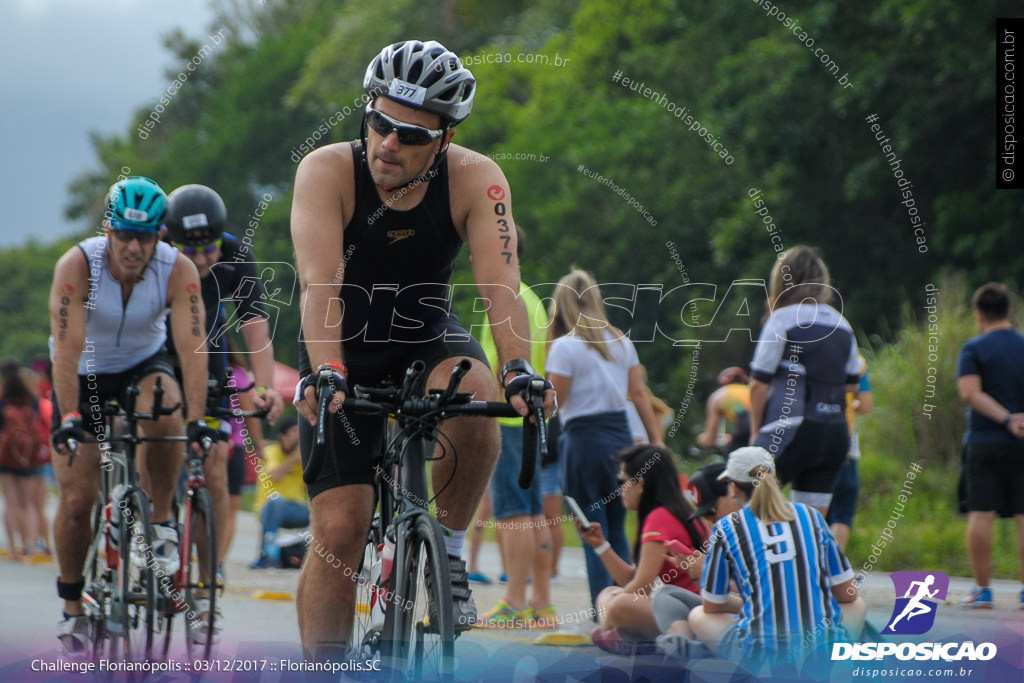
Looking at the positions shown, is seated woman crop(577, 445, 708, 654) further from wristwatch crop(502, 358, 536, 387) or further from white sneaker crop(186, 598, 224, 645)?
wristwatch crop(502, 358, 536, 387)

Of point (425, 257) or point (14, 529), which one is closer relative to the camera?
point (425, 257)

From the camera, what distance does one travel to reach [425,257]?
429 cm

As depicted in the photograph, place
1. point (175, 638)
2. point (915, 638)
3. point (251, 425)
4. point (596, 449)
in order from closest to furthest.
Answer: point (915, 638) < point (175, 638) < point (596, 449) < point (251, 425)

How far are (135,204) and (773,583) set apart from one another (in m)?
3.13

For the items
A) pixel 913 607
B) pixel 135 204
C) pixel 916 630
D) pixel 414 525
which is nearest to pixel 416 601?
pixel 414 525

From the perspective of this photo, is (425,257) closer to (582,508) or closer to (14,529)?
(582,508)

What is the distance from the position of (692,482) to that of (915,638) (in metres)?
1.64

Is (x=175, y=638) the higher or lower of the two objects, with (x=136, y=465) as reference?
lower

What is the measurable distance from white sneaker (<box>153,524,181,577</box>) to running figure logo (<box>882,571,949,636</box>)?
10.7 ft

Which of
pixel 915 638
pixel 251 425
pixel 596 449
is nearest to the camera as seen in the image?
pixel 915 638

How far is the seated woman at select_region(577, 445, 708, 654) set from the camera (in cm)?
639

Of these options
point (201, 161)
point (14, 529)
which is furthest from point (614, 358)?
point (201, 161)

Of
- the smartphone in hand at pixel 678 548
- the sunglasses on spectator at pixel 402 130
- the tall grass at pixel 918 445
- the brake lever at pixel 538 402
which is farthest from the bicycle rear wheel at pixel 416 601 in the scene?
the tall grass at pixel 918 445

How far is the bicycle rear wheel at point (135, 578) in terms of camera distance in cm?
551
